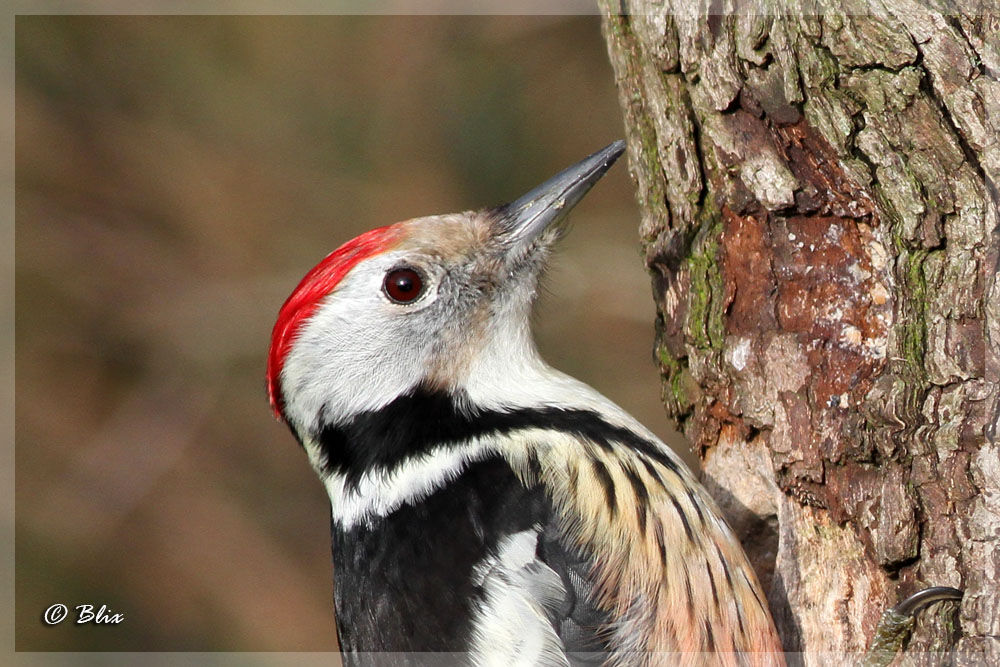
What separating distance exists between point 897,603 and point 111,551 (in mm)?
4703

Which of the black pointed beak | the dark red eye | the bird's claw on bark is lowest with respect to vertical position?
the bird's claw on bark

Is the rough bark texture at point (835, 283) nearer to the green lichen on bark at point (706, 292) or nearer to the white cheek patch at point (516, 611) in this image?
the green lichen on bark at point (706, 292)

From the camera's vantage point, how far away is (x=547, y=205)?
2.95m

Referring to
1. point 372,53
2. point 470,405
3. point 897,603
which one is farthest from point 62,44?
point 897,603

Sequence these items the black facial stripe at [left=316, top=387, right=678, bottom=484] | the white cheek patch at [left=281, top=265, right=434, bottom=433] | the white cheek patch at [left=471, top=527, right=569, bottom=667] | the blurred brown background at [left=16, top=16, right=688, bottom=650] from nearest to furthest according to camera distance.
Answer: the white cheek patch at [left=471, top=527, right=569, bottom=667] → the black facial stripe at [left=316, top=387, right=678, bottom=484] → the white cheek patch at [left=281, top=265, right=434, bottom=433] → the blurred brown background at [left=16, top=16, right=688, bottom=650]

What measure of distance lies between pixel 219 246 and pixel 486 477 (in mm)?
3817

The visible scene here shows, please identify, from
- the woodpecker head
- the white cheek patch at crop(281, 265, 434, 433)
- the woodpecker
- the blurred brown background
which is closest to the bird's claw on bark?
the woodpecker

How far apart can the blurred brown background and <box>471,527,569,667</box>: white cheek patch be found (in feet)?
11.0

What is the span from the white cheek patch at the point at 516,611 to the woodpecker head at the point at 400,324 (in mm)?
515

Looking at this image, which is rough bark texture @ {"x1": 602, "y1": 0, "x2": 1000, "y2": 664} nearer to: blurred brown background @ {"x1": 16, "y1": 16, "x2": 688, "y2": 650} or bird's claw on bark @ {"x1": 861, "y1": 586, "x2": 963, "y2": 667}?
bird's claw on bark @ {"x1": 861, "y1": 586, "x2": 963, "y2": 667}

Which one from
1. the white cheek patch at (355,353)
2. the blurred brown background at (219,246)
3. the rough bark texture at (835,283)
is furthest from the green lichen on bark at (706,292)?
the blurred brown background at (219,246)

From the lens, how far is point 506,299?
2.90 meters

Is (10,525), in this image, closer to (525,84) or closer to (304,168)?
(304,168)

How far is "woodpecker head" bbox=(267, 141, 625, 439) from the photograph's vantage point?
2.77m
